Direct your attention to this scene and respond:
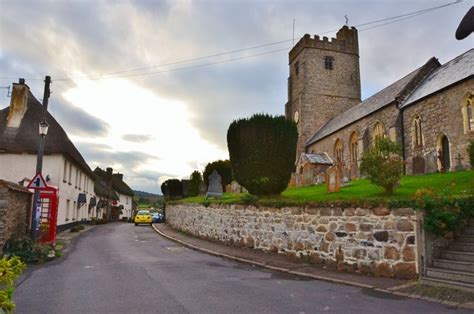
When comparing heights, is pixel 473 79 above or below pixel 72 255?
above

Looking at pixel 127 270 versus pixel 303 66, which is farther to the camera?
pixel 303 66

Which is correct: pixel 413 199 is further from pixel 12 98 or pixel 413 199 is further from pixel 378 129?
pixel 12 98

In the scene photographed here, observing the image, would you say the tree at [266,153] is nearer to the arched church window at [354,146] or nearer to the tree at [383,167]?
the tree at [383,167]

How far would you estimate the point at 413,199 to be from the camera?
9453 mm

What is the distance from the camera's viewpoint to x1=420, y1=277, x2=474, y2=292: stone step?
767 centimetres

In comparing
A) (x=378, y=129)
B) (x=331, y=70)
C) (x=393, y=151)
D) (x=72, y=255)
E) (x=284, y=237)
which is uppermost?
(x=331, y=70)

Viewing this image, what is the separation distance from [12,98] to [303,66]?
115 feet

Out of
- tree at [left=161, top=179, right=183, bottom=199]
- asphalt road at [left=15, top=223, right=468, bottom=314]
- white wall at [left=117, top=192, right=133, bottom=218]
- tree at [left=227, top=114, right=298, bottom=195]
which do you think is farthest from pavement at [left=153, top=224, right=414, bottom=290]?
white wall at [left=117, top=192, right=133, bottom=218]

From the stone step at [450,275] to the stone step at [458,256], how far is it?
0.52 m

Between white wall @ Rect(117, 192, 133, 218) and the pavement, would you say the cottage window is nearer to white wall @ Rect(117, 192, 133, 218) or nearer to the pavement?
the pavement

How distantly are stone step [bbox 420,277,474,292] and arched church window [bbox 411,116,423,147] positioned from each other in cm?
1919

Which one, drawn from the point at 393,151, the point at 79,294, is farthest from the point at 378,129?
the point at 79,294

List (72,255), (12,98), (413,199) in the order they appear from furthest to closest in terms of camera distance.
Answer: (12,98), (72,255), (413,199)

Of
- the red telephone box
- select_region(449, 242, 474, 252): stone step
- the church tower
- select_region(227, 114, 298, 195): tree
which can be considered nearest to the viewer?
select_region(449, 242, 474, 252): stone step
